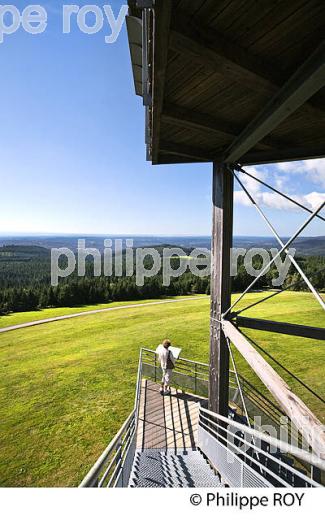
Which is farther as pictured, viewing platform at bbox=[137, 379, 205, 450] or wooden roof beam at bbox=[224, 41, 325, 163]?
viewing platform at bbox=[137, 379, 205, 450]

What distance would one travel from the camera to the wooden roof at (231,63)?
171 centimetres

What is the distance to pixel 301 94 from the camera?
7.10 ft

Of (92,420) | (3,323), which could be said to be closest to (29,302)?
(3,323)

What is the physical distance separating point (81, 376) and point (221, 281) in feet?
40.6

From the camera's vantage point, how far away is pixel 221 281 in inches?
167

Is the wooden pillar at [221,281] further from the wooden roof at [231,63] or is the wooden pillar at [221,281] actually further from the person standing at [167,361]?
the person standing at [167,361]

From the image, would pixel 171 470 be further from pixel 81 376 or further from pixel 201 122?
pixel 81 376

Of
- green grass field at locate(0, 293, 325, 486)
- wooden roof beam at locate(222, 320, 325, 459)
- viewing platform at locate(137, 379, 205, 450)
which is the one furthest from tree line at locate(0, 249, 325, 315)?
wooden roof beam at locate(222, 320, 325, 459)

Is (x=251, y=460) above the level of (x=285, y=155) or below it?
below

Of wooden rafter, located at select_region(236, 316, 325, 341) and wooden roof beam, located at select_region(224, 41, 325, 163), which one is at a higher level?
wooden roof beam, located at select_region(224, 41, 325, 163)

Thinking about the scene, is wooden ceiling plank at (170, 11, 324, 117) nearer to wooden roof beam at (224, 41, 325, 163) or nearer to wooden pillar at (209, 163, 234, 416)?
wooden roof beam at (224, 41, 325, 163)

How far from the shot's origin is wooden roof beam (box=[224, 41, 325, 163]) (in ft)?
6.46

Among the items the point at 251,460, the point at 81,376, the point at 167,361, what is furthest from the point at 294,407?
the point at 81,376
